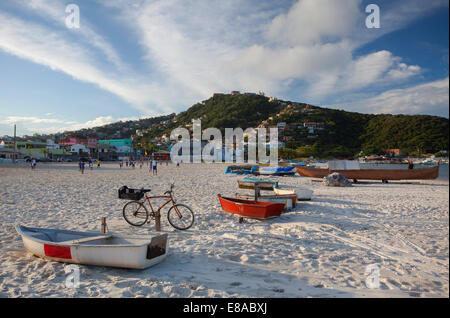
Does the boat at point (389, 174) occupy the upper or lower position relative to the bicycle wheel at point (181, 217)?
upper

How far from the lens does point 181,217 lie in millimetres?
6961

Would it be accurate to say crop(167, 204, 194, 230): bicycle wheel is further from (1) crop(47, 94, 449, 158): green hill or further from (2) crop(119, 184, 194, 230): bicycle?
(1) crop(47, 94, 449, 158): green hill

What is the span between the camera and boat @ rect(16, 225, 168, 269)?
4.22 metres

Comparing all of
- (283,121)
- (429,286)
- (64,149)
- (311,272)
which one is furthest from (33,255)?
(283,121)

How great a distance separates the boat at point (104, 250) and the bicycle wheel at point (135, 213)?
2184mm

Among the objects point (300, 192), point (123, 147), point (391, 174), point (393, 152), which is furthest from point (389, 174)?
point (123, 147)

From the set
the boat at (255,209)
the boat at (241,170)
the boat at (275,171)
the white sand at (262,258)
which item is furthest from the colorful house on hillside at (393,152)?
the boat at (255,209)

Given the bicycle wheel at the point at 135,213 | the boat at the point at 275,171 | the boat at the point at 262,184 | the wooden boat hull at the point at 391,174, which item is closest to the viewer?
the bicycle wheel at the point at 135,213

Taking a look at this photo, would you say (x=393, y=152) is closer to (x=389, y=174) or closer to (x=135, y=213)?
(x=389, y=174)

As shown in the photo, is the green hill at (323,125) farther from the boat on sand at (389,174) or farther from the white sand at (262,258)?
the white sand at (262,258)

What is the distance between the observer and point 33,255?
4961 millimetres

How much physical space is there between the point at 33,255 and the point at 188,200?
22.9 ft

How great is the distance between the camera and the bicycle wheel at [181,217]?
6.96m

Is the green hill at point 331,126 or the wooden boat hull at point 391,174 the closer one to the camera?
the wooden boat hull at point 391,174
